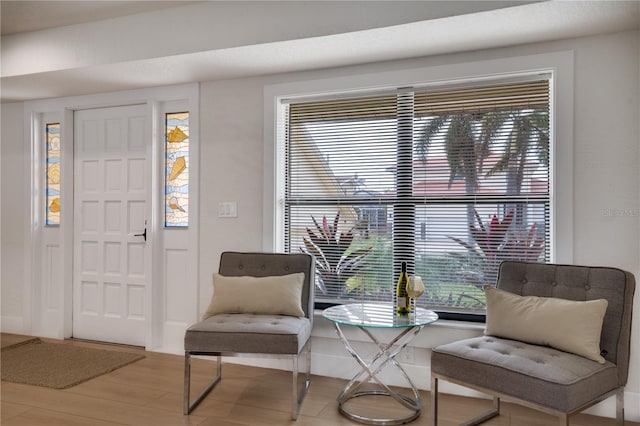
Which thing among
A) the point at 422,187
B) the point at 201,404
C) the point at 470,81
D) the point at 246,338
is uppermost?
the point at 470,81

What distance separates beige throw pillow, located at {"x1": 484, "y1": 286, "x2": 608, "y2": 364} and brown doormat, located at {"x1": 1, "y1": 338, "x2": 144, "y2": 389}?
266 cm

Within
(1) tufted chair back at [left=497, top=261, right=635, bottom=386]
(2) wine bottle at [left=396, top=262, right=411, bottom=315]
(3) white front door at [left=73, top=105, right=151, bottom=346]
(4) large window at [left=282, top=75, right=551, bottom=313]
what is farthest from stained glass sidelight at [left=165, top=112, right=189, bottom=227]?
(1) tufted chair back at [left=497, top=261, right=635, bottom=386]

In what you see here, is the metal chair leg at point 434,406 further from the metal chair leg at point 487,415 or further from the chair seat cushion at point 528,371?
the metal chair leg at point 487,415

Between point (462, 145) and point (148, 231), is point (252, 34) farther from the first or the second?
point (148, 231)

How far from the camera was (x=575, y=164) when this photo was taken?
2.88m

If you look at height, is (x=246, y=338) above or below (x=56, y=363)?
above

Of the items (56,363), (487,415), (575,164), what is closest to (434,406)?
(487,415)

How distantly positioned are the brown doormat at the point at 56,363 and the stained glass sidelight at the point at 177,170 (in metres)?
1.14

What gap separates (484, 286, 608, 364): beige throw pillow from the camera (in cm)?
229

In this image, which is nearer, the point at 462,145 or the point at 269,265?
the point at 462,145

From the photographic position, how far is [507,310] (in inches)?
101

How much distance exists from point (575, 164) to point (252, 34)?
81.9 inches

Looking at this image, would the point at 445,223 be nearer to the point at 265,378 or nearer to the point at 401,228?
the point at 401,228

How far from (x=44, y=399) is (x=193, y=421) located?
40.3 inches
